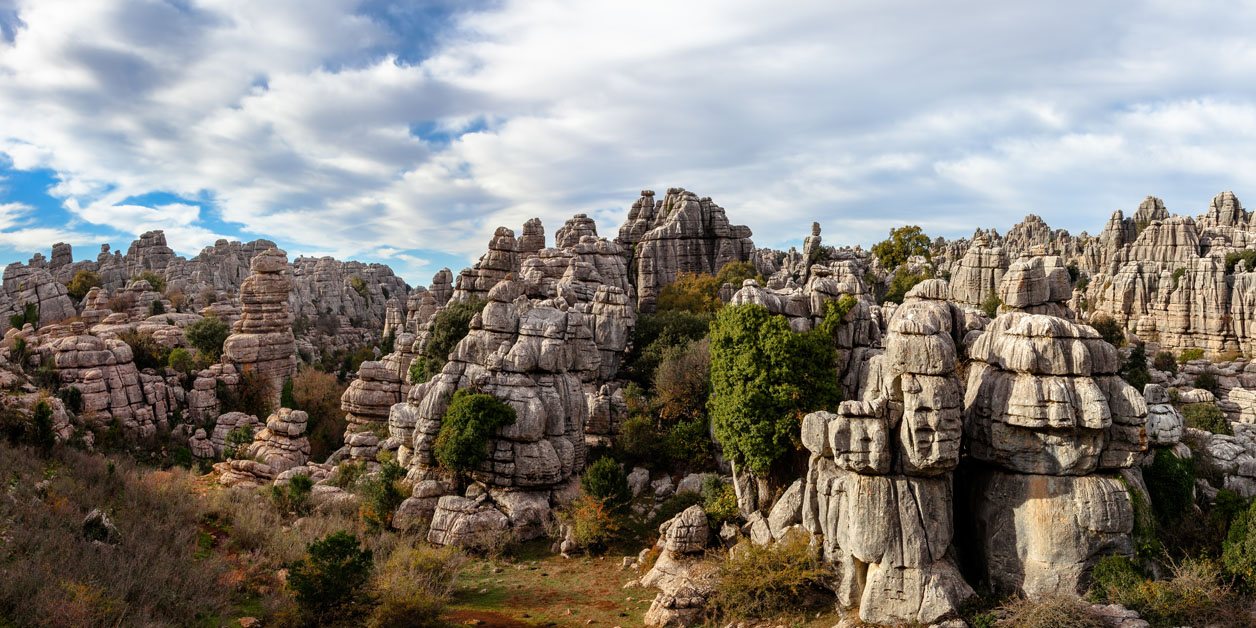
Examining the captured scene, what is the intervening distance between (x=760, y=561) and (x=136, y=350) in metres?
41.6

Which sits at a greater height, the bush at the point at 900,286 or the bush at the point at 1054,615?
the bush at the point at 900,286

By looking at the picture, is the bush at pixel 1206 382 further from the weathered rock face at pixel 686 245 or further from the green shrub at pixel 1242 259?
Answer: the weathered rock face at pixel 686 245

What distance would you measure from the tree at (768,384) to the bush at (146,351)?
Answer: 37.6 meters

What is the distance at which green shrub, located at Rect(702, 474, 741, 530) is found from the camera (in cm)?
2109

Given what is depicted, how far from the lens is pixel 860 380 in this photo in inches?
866

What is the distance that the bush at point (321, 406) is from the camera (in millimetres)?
40513

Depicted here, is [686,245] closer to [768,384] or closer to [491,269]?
[491,269]

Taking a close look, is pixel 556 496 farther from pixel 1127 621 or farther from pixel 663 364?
pixel 1127 621

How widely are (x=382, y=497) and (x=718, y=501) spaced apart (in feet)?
37.7

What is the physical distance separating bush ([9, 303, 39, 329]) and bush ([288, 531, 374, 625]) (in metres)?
58.2

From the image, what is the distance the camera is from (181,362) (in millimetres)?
42125

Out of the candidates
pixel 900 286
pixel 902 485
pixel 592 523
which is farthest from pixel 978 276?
pixel 592 523

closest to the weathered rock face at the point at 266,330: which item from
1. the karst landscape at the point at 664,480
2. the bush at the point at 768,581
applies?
the karst landscape at the point at 664,480

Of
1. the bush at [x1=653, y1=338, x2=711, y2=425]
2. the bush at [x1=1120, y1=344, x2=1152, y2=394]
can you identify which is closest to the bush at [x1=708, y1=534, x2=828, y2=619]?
the bush at [x1=653, y1=338, x2=711, y2=425]
